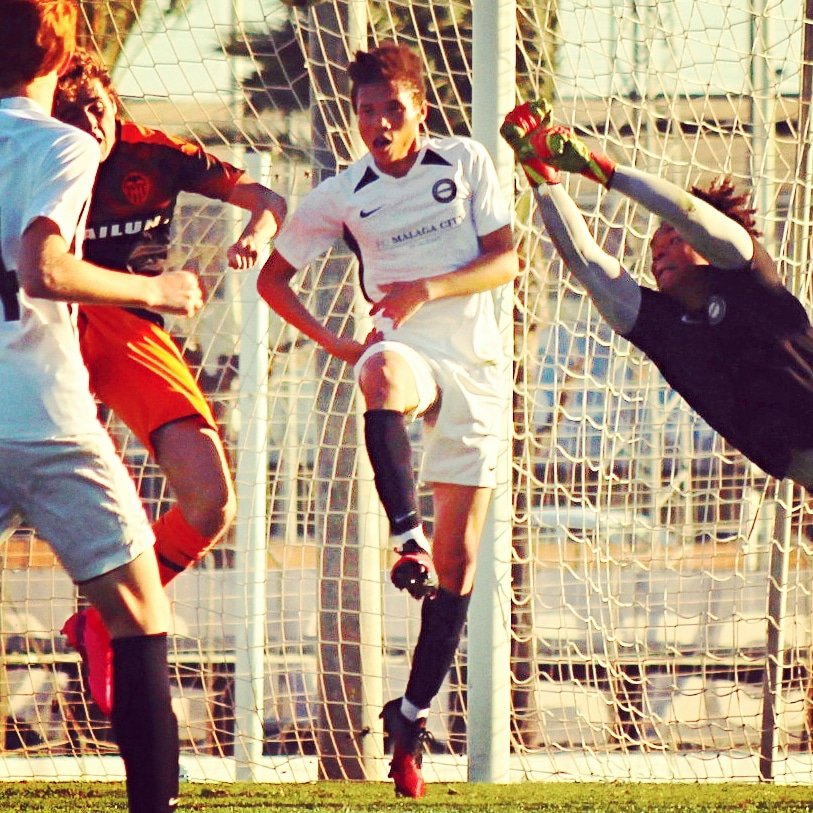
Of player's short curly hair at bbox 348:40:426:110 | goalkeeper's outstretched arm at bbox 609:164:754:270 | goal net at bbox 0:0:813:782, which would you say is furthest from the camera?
goal net at bbox 0:0:813:782

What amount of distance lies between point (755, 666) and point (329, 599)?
1827mm

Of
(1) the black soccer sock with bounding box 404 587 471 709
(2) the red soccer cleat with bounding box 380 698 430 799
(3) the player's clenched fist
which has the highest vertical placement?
(3) the player's clenched fist

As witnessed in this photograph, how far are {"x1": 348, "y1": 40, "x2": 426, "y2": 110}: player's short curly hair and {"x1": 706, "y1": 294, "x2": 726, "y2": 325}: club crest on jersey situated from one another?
1.08 meters

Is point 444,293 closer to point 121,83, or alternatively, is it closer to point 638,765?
point 121,83

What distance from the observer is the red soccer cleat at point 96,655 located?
12.1 feet

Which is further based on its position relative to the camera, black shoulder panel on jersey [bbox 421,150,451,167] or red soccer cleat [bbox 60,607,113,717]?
black shoulder panel on jersey [bbox 421,150,451,167]

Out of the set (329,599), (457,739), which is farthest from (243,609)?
(457,739)

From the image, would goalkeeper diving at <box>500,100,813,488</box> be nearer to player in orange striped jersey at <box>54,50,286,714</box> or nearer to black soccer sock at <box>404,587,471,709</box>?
player in orange striped jersey at <box>54,50,286,714</box>

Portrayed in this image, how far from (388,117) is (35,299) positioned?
5.79 feet

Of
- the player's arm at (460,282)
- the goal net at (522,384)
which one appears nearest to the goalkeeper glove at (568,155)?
the player's arm at (460,282)

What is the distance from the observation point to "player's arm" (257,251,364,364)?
4160mm

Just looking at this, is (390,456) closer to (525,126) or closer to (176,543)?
(176,543)

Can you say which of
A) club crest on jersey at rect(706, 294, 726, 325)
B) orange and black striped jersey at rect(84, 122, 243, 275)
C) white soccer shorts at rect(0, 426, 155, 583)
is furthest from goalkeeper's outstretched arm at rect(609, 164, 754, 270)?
white soccer shorts at rect(0, 426, 155, 583)

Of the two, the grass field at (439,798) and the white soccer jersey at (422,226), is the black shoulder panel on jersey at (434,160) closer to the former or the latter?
the white soccer jersey at (422,226)
